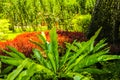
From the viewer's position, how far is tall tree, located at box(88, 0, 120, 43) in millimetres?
6980

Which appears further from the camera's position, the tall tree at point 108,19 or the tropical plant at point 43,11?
the tropical plant at point 43,11

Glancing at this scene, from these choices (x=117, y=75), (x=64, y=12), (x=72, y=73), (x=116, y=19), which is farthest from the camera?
(x=64, y=12)

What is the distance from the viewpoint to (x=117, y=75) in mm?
4531

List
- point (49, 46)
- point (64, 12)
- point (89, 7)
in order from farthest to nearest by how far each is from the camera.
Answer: point (64, 12), point (89, 7), point (49, 46)

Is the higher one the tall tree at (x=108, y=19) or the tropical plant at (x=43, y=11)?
the tall tree at (x=108, y=19)

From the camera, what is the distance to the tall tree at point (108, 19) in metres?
6.98

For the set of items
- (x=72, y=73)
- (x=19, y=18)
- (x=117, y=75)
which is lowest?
(x=19, y=18)

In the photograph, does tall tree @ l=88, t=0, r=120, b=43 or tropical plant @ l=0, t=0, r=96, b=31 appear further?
tropical plant @ l=0, t=0, r=96, b=31

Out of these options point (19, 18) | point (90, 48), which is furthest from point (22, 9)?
point (90, 48)

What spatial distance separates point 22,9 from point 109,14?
42.4ft

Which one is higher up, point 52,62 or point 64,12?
point 52,62

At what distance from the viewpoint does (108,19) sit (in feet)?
23.5

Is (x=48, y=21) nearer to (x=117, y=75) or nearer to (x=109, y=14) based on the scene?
(x=109, y=14)

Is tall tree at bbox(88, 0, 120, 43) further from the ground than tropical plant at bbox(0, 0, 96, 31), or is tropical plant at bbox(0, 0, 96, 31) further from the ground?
tall tree at bbox(88, 0, 120, 43)
